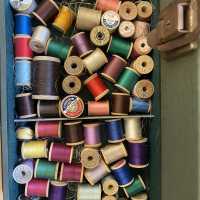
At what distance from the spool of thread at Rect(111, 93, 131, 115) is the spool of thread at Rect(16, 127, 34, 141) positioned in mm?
411

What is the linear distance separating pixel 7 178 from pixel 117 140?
538 millimetres

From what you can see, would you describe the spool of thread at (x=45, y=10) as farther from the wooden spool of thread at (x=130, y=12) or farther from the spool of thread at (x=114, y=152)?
the spool of thread at (x=114, y=152)

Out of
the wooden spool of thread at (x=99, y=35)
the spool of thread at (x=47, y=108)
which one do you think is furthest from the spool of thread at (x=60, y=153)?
the wooden spool of thread at (x=99, y=35)

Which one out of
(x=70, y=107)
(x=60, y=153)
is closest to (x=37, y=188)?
(x=60, y=153)

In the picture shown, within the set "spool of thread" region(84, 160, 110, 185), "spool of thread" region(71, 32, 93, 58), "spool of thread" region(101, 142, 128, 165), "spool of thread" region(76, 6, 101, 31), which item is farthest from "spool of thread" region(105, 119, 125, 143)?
"spool of thread" region(76, 6, 101, 31)

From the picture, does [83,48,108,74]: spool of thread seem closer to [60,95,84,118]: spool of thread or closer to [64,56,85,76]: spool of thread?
[64,56,85,76]: spool of thread

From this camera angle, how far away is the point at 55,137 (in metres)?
1.51

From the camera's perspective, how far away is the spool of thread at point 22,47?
57.7 inches

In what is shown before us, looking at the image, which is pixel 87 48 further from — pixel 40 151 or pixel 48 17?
pixel 40 151

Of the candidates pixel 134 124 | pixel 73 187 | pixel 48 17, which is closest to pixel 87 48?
pixel 48 17

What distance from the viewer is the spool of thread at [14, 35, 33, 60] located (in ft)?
4.81

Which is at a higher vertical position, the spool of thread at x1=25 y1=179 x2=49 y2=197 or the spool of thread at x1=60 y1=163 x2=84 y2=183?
the spool of thread at x1=60 y1=163 x2=84 y2=183

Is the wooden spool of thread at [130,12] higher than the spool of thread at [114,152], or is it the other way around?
the wooden spool of thread at [130,12]

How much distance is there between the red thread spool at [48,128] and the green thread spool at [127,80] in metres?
0.35
